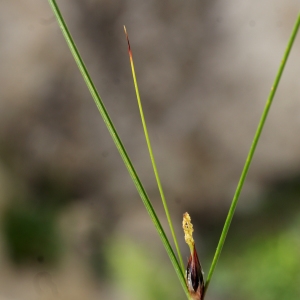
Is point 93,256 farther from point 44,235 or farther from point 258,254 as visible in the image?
point 258,254

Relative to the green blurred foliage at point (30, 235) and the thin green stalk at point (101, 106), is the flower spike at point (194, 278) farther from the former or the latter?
the green blurred foliage at point (30, 235)

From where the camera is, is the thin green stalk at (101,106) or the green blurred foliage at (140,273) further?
the green blurred foliage at (140,273)

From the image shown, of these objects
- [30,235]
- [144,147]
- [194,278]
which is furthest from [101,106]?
[30,235]

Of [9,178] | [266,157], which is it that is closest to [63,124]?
[9,178]

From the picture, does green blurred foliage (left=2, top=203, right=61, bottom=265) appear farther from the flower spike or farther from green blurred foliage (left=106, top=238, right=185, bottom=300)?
the flower spike

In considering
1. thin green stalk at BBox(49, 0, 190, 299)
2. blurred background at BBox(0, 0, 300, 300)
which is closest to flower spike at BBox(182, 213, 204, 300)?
thin green stalk at BBox(49, 0, 190, 299)

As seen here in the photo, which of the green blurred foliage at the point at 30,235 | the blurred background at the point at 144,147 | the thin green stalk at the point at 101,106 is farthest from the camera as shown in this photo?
the green blurred foliage at the point at 30,235

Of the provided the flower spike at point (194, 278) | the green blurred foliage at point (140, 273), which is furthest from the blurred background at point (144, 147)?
the flower spike at point (194, 278)

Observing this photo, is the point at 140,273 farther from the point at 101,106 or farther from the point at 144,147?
the point at 101,106

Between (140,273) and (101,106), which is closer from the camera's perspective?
(101,106)
